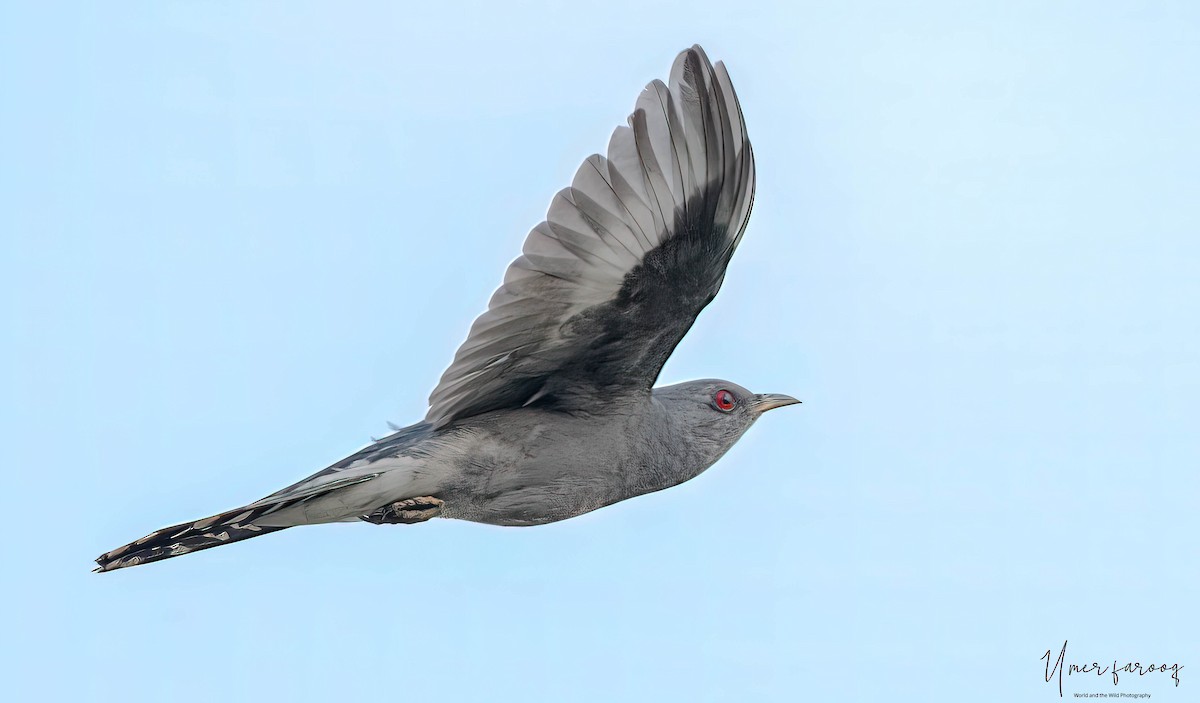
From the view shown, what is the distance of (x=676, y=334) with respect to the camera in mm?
7891

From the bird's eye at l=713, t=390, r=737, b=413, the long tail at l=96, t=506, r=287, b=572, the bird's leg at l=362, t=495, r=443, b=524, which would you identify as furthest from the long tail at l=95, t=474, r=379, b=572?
the bird's eye at l=713, t=390, r=737, b=413

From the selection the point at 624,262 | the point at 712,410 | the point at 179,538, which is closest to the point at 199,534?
the point at 179,538

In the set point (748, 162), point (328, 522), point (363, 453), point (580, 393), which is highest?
point (748, 162)

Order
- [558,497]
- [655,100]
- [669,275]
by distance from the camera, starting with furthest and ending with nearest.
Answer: [558,497], [669,275], [655,100]

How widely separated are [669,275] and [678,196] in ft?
1.83

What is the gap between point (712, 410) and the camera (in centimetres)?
862

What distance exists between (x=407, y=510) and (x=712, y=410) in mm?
2410

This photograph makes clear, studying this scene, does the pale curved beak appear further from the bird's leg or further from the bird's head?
the bird's leg

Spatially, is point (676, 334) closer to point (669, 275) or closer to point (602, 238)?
point (669, 275)

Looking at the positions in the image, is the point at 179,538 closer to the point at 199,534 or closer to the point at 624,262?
the point at 199,534

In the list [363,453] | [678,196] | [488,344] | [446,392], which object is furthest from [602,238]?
[363,453]

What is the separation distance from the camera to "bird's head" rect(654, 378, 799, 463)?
8508 millimetres

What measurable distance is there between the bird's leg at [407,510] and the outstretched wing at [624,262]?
1.95 ft

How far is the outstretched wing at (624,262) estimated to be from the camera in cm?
710
